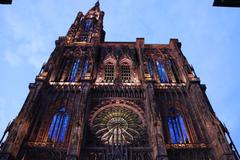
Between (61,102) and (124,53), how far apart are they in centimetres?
1227

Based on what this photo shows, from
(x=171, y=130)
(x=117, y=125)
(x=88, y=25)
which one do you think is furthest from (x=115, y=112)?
(x=88, y=25)

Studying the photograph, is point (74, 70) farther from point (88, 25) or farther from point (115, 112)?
point (88, 25)

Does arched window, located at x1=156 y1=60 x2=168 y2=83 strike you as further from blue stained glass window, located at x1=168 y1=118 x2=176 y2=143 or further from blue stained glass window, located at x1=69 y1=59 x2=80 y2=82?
blue stained glass window, located at x1=69 y1=59 x2=80 y2=82

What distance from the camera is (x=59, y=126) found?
19.9m

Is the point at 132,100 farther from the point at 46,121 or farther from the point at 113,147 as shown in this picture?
the point at 46,121

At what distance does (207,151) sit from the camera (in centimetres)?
1727

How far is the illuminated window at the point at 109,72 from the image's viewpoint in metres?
26.0

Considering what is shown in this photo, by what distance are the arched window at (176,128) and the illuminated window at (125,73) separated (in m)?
6.81

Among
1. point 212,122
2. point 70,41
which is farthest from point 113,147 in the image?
point 70,41

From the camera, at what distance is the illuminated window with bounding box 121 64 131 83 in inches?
1027

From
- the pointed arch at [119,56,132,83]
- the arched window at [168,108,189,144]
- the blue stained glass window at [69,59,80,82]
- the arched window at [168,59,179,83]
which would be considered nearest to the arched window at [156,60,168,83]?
the arched window at [168,59,179,83]

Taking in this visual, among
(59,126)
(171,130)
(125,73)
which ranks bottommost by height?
(171,130)

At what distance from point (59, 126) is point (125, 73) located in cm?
1096

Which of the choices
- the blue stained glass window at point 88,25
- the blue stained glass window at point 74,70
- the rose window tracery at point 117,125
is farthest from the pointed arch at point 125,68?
the blue stained glass window at point 88,25
